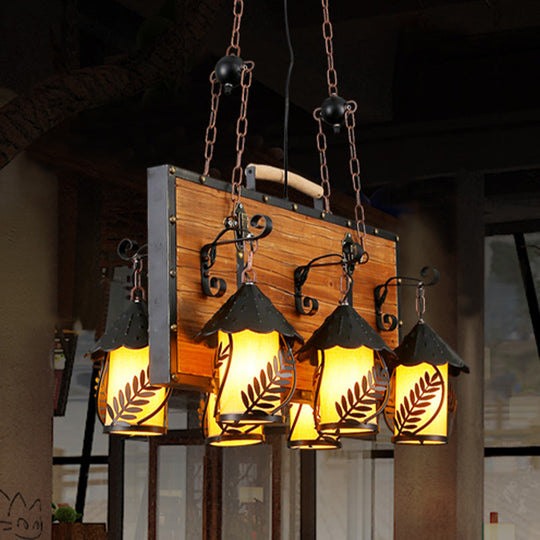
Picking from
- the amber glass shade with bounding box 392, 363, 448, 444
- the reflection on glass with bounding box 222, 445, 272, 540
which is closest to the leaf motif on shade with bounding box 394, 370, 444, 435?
the amber glass shade with bounding box 392, 363, 448, 444

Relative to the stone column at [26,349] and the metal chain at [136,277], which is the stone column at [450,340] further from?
the metal chain at [136,277]

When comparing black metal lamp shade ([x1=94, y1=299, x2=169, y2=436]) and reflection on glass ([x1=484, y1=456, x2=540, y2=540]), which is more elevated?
black metal lamp shade ([x1=94, y1=299, x2=169, y2=436])

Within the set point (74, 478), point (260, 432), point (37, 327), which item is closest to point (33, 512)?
point (37, 327)

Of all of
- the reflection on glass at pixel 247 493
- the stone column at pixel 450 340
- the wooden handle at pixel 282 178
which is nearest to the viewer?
the wooden handle at pixel 282 178

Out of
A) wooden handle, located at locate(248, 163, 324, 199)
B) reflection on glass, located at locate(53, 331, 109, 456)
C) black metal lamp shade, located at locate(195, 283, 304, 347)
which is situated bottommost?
reflection on glass, located at locate(53, 331, 109, 456)

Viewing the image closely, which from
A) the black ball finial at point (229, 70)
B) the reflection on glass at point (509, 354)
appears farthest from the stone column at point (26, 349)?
the reflection on glass at point (509, 354)

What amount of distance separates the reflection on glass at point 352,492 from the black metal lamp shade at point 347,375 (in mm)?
5967

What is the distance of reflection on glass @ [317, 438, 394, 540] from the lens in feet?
26.2

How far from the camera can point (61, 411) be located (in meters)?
8.07

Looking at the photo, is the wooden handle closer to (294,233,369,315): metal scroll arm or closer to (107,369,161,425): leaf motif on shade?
(294,233,369,315): metal scroll arm

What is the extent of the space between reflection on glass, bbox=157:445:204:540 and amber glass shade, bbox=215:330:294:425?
5773mm

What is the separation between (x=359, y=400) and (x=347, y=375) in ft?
0.18

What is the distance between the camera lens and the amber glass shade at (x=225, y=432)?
2.10 m

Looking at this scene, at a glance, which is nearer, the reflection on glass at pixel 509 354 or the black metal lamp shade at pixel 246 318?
the black metal lamp shade at pixel 246 318
